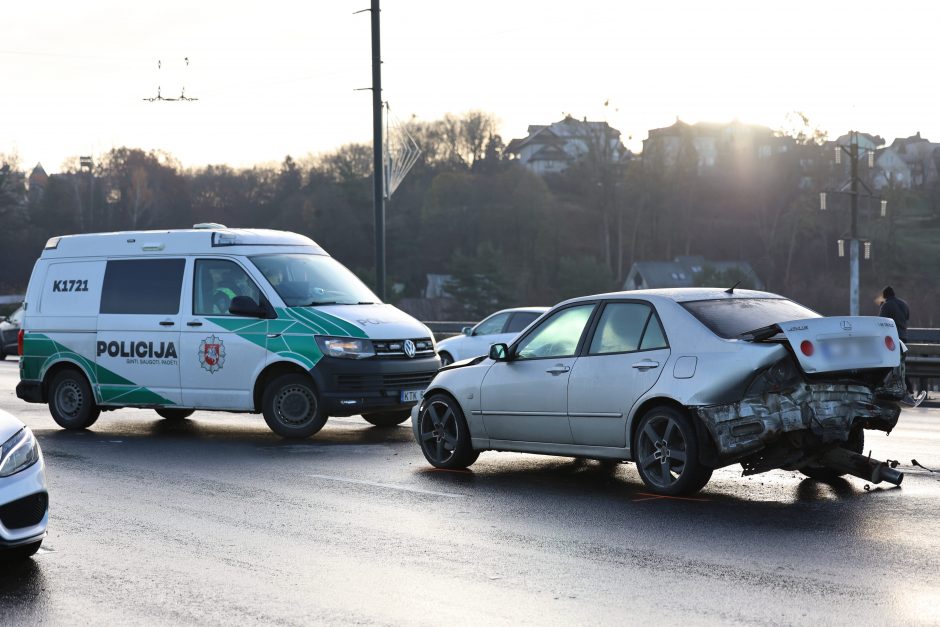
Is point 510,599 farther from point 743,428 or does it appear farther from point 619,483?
point 619,483

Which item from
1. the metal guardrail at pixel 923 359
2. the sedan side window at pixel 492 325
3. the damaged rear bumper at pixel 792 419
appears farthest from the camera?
the sedan side window at pixel 492 325

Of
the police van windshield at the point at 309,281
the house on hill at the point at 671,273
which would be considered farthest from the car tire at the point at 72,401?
the house on hill at the point at 671,273

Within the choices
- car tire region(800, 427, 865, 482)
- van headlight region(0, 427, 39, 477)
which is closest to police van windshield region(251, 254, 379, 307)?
car tire region(800, 427, 865, 482)

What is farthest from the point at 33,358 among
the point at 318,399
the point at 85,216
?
the point at 85,216

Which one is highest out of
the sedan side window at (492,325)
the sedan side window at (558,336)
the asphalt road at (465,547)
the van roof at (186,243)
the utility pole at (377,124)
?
the utility pole at (377,124)

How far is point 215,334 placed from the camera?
44.2 ft

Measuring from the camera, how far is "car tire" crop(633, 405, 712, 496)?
879cm

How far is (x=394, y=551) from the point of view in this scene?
7305mm

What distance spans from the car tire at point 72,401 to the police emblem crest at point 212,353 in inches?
68.5

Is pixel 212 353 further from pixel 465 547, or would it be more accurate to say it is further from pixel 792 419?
pixel 792 419

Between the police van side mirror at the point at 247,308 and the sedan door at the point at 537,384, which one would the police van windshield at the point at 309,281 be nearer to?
the police van side mirror at the point at 247,308

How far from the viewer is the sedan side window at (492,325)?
22562mm

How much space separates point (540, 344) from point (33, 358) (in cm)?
723

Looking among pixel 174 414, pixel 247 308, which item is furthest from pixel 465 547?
pixel 174 414
